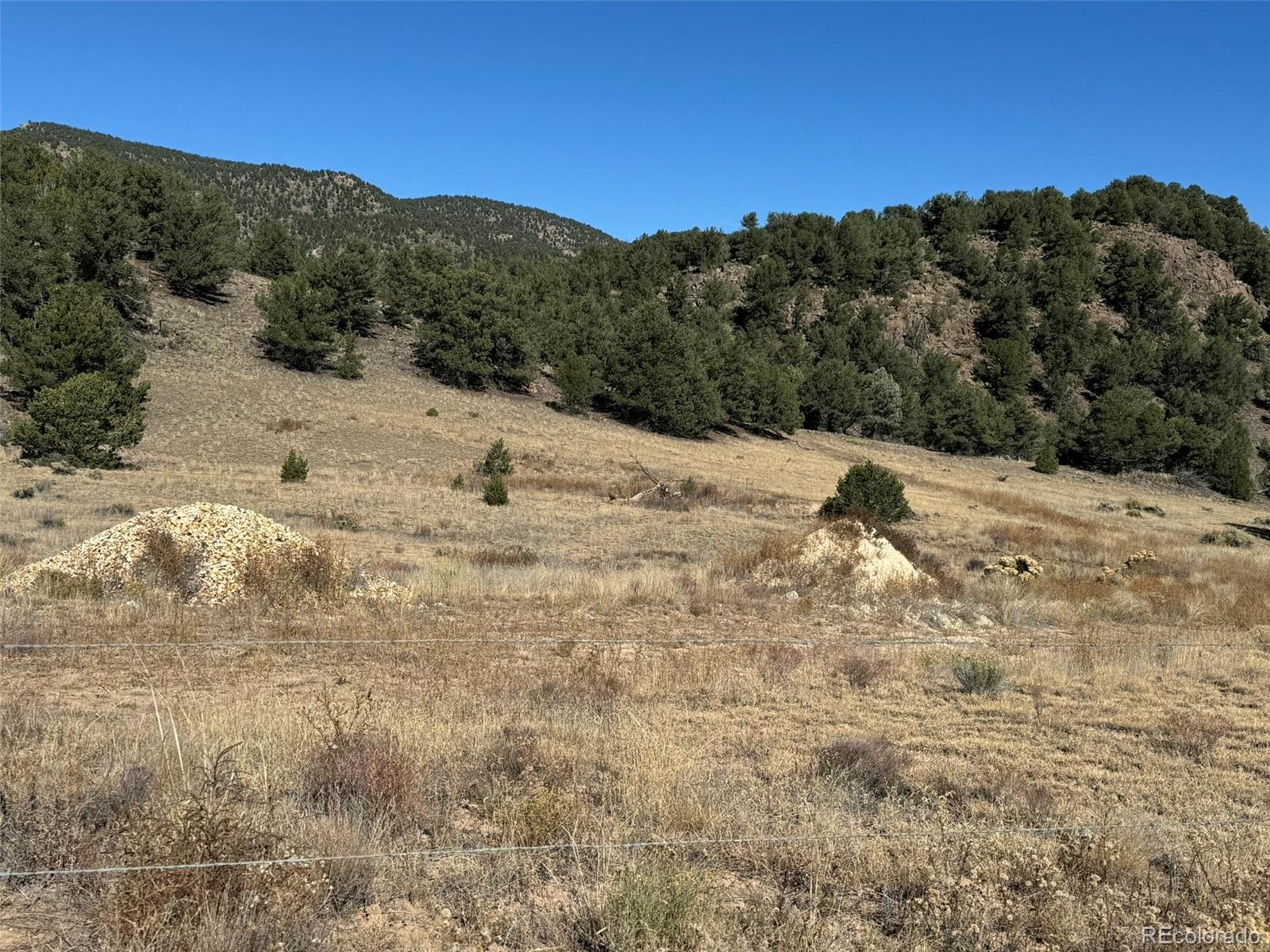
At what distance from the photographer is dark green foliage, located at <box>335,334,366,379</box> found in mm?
47906

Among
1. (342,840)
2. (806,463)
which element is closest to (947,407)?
(806,463)

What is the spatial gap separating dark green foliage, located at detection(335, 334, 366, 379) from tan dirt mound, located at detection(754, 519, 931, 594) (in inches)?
1588

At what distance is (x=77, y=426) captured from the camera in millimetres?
24516

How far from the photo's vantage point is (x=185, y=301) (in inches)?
2051

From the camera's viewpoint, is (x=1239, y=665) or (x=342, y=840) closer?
(x=342, y=840)

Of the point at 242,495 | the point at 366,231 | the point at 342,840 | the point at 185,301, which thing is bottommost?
the point at 242,495

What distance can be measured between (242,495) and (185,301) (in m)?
38.4

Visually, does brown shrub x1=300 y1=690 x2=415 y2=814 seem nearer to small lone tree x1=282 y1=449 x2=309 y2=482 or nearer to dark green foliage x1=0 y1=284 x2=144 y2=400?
small lone tree x1=282 y1=449 x2=309 y2=482

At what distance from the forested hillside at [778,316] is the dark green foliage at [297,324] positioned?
13cm

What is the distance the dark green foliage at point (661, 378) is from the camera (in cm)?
5069

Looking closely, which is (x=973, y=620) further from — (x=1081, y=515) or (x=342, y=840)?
(x=1081, y=515)

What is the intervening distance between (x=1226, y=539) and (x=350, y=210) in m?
157

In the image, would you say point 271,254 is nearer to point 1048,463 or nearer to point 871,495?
point 871,495

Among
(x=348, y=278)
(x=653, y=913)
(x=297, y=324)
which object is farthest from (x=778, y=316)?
(x=653, y=913)
